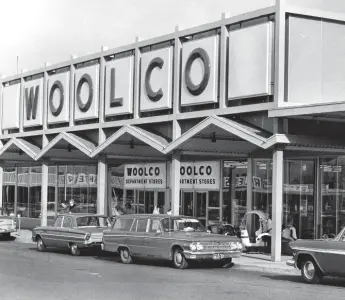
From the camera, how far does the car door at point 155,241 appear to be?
66.0ft

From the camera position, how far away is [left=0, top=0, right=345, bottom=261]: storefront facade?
22156 millimetres

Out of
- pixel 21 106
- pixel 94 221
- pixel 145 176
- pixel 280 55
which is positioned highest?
pixel 280 55

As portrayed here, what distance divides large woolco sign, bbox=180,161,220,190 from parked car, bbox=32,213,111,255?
763 cm

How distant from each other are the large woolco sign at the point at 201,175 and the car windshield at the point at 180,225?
10236 mm

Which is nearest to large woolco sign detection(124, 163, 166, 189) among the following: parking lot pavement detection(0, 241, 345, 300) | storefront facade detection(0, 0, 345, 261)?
storefront facade detection(0, 0, 345, 261)

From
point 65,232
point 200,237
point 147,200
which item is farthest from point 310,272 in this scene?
point 147,200

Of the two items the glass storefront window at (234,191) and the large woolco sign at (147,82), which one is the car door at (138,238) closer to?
the large woolco sign at (147,82)

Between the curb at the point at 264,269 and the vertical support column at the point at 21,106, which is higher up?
the vertical support column at the point at 21,106

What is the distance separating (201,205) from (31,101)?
10.5m

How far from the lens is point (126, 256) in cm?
2183

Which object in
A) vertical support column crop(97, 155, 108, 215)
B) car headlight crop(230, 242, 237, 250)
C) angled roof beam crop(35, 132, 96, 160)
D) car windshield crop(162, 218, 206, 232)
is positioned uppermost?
angled roof beam crop(35, 132, 96, 160)

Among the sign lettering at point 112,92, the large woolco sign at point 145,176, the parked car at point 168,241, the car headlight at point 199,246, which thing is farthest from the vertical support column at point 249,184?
the car headlight at point 199,246

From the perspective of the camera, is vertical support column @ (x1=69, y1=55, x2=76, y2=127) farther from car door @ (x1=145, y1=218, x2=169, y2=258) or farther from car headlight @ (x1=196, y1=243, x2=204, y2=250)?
→ car headlight @ (x1=196, y1=243, x2=204, y2=250)

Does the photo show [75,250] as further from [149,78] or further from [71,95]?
[71,95]
